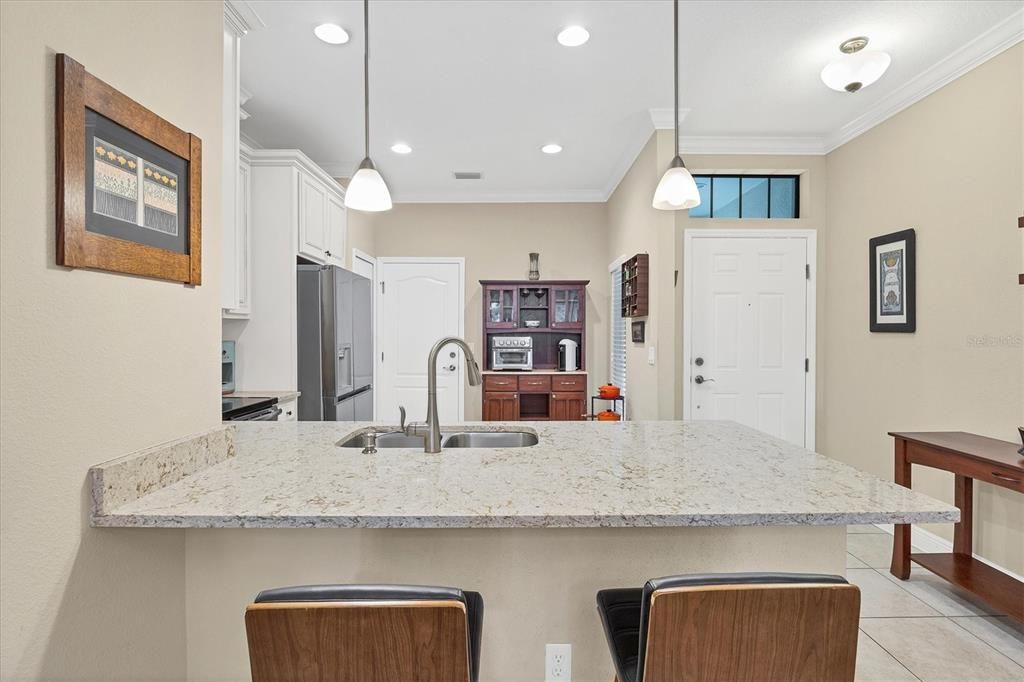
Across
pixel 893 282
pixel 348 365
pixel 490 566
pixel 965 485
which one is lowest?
pixel 965 485

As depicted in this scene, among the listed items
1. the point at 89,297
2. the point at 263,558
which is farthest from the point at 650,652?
the point at 89,297

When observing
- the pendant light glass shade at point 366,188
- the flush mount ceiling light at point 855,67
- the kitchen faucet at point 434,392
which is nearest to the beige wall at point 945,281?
the flush mount ceiling light at point 855,67

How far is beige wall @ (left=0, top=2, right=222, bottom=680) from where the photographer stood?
0.91 metres

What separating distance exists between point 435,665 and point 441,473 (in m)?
0.58

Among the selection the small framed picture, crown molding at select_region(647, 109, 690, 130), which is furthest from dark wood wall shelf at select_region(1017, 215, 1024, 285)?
crown molding at select_region(647, 109, 690, 130)

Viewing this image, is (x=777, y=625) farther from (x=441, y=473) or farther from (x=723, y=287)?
(x=723, y=287)

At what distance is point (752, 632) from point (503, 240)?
16.1ft

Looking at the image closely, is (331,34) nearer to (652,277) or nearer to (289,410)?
(289,410)

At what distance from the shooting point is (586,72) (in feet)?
9.64

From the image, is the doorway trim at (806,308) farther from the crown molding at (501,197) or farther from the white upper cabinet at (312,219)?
the white upper cabinet at (312,219)

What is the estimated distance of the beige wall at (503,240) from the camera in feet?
18.0

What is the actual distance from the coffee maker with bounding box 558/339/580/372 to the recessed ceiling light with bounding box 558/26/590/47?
307cm

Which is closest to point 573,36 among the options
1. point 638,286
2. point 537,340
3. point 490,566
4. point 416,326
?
point 638,286

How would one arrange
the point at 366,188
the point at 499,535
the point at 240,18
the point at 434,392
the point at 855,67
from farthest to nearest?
the point at 855,67 → the point at 240,18 → the point at 366,188 → the point at 434,392 → the point at 499,535
